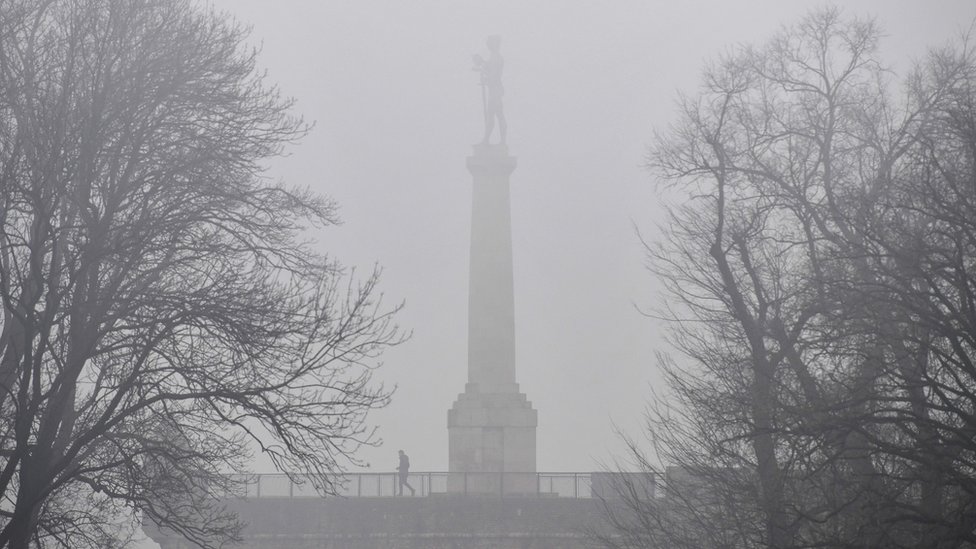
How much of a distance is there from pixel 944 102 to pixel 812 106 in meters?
2.16

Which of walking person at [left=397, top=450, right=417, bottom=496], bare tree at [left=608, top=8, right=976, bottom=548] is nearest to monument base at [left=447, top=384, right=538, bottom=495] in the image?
walking person at [left=397, top=450, right=417, bottom=496]

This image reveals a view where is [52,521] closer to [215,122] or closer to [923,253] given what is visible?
[215,122]

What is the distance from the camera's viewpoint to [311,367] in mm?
15242

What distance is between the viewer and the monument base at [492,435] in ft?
140

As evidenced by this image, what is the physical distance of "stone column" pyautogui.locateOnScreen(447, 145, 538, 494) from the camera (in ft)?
140

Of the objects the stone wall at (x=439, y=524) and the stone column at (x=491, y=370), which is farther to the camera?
the stone column at (x=491, y=370)

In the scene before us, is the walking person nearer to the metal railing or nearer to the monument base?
the metal railing

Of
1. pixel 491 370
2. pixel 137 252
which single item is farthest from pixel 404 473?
pixel 137 252

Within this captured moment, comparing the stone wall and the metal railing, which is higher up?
the metal railing

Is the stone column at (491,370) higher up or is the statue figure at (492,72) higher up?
the statue figure at (492,72)

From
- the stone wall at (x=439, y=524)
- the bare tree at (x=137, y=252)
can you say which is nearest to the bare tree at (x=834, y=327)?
the bare tree at (x=137, y=252)

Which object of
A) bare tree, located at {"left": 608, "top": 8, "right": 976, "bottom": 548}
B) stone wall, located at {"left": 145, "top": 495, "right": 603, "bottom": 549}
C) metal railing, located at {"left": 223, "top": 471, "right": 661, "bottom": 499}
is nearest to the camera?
bare tree, located at {"left": 608, "top": 8, "right": 976, "bottom": 548}

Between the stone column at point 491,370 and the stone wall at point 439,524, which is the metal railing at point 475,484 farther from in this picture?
the stone wall at point 439,524

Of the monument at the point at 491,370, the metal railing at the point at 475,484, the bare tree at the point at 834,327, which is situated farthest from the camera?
the monument at the point at 491,370
